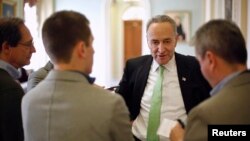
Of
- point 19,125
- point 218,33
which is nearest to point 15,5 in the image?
point 19,125

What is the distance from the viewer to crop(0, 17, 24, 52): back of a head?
5.91 ft

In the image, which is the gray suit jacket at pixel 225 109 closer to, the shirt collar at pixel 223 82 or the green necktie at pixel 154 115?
the shirt collar at pixel 223 82

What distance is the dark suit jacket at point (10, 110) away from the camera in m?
1.63

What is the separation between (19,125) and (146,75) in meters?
0.91

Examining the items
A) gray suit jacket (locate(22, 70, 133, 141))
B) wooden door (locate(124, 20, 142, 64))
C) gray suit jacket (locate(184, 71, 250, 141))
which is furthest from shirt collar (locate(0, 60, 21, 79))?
wooden door (locate(124, 20, 142, 64))

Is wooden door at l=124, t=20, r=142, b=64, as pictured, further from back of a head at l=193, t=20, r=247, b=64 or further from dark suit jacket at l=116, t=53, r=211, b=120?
back of a head at l=193, t=20, r=247, b=64

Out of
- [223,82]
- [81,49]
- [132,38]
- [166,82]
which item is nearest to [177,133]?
[166,82]

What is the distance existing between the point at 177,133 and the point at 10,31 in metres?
1.03

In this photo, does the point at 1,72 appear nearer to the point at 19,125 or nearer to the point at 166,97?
the point at 19,125

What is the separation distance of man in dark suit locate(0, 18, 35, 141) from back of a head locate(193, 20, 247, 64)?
93 centimetres

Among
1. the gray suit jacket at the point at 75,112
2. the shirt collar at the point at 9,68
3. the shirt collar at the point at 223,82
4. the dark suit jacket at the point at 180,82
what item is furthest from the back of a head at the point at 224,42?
the shirt collar at the point at 9,68

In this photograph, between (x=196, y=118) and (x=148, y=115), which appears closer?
(x=196, y=118)

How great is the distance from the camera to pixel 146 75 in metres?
2.27

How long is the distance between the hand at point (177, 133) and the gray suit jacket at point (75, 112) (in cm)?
51
